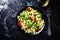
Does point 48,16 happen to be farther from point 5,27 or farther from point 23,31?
point 5,27

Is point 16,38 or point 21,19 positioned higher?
point 21,19

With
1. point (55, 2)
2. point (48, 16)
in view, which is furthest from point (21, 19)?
point (55, 2)

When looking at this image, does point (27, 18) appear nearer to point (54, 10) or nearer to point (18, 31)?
point (18, 31)

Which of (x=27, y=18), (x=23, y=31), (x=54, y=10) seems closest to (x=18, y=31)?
(x=23, y=31)

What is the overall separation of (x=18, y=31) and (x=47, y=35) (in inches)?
11.3

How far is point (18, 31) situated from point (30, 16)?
190 mm

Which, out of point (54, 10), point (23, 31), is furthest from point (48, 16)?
point (23, 31)

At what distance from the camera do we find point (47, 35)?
1.49 meters

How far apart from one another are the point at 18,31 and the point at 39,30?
0.20 meters

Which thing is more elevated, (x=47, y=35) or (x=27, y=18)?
(x=27, y=18)

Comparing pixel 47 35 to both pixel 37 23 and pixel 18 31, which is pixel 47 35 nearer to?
pixel 37 23

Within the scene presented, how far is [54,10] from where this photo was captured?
1.52m

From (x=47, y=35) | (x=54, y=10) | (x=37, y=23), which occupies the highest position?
(x=54, y=10)

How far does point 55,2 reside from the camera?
153 centimetres
